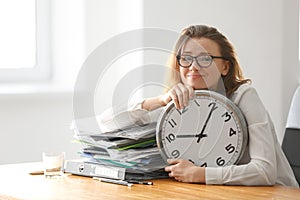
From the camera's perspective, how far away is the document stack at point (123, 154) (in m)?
2.16

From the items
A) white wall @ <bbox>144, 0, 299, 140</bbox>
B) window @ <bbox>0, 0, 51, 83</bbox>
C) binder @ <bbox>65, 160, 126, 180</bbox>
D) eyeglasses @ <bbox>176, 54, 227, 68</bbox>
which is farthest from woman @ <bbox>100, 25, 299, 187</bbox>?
window @ <bbox>0, 0, 51, 83</bbox>

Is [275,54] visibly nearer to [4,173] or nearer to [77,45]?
[77,45]

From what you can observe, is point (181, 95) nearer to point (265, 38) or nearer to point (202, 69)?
point (202, 69)

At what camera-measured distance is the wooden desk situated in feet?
6.33

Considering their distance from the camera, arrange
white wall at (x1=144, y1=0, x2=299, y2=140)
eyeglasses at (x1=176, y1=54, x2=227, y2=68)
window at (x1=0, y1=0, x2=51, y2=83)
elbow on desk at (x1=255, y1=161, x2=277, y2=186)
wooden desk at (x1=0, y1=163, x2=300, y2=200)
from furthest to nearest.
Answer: window at (x1=0, y1=0, x2=51, y2=83) < white wall at (x1=144, y1=0, x2=299, y2=140) < eyeglasses at (x1=176, y1=54, x2=227, y2=68) < elbow on desk at (x1=255, y1=161, x2=277, y2=186) < wooden desk at (x1=0, y1=163, x2=300, y2=200)

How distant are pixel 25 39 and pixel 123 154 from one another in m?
1.92

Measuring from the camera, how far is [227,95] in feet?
7.31

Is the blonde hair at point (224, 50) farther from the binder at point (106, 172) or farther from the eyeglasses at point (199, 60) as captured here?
the binder at point (106, 172)

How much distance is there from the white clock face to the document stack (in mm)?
41

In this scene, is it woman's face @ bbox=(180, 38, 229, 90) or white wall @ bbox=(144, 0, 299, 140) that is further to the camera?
white wall @ bbox=(144, 0, 299, 140)

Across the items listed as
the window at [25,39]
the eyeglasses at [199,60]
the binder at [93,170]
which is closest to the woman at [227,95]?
the eyeglasses at [199,60]

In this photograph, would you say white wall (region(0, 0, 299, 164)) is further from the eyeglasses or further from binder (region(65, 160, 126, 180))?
binder (region(65, 160, 126, 180))

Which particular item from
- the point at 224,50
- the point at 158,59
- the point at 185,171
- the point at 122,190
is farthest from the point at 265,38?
the point at 122,190

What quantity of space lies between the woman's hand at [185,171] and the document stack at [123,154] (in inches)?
1.8
